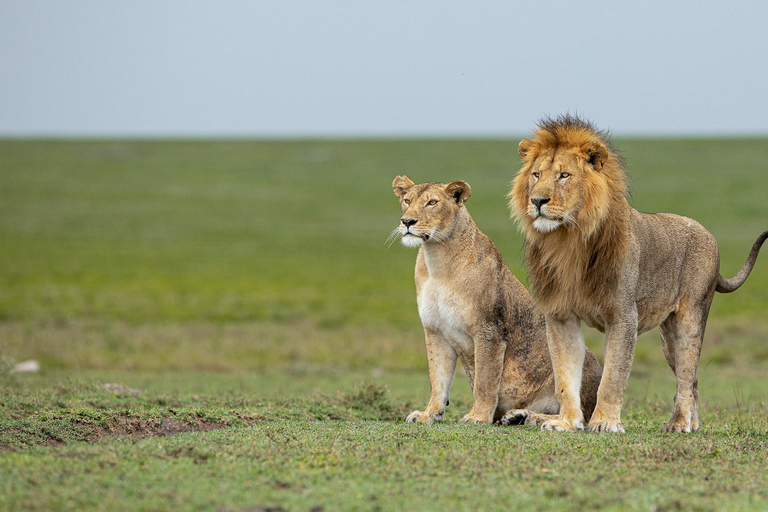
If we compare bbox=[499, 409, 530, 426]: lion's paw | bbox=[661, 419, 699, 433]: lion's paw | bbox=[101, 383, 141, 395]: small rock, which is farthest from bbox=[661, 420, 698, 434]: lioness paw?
bbox=[101, 383, 141, 395]: small rock

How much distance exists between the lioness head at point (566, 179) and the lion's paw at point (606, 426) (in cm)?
183

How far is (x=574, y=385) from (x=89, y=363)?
43.1ft

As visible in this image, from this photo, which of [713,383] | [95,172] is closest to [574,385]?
[713,383]

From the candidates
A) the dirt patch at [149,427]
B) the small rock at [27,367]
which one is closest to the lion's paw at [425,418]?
the dirt patch at [149,427]

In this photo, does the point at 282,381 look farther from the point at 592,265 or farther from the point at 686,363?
the point at 592,265

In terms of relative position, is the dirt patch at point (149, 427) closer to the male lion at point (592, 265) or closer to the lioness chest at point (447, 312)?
the lioness chest at point (447, 312)

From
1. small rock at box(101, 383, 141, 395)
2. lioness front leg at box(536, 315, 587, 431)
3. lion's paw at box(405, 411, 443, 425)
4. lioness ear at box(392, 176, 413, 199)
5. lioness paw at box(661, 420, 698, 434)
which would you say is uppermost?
lioness ear at box(392, 176, 413, 199)

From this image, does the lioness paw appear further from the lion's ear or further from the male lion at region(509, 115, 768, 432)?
the lion's ear

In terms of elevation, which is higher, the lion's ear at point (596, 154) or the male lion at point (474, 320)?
the lion's ear at point (596, 154)

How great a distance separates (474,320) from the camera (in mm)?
9945

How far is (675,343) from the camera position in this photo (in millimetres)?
10039

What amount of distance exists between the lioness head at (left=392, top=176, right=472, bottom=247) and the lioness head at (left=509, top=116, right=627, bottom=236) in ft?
2.82

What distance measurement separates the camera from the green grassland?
6.86 metres

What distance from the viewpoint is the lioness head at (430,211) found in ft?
32.4
